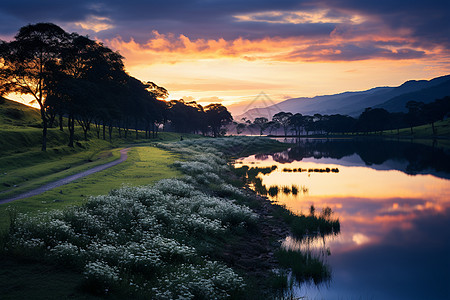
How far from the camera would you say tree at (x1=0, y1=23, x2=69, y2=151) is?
42.3 metres

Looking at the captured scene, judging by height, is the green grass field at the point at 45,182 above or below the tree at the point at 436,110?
below

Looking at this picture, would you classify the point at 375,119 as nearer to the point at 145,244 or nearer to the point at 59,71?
the point at 59,71

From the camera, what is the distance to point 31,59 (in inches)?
1721

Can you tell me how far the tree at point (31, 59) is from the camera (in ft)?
139

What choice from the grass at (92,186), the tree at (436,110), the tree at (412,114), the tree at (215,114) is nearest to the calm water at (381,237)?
the grass at (92,186)

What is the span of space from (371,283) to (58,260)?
13.0 meters

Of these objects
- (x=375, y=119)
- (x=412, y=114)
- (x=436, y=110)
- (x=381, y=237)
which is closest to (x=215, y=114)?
(x=375, y=119)

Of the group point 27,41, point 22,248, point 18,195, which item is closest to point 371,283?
point 22,248

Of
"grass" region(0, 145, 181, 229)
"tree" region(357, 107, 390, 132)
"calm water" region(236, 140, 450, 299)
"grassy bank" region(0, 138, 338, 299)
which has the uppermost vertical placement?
"tree" region(357, 107, 390, 132)

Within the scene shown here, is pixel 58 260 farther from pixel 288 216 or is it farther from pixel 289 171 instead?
pixel 289 171

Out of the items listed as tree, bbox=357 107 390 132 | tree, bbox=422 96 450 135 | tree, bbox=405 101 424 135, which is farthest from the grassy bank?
tree, bbox=357 107 390 132

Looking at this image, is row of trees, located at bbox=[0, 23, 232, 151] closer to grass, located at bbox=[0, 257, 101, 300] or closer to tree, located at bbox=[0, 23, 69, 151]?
tree, located at bbox=[0, 23, 69, 151]

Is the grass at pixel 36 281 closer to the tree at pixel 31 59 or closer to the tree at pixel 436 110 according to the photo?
the tree at pixel 31 59

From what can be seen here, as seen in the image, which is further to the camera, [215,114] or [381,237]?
[215,114]
